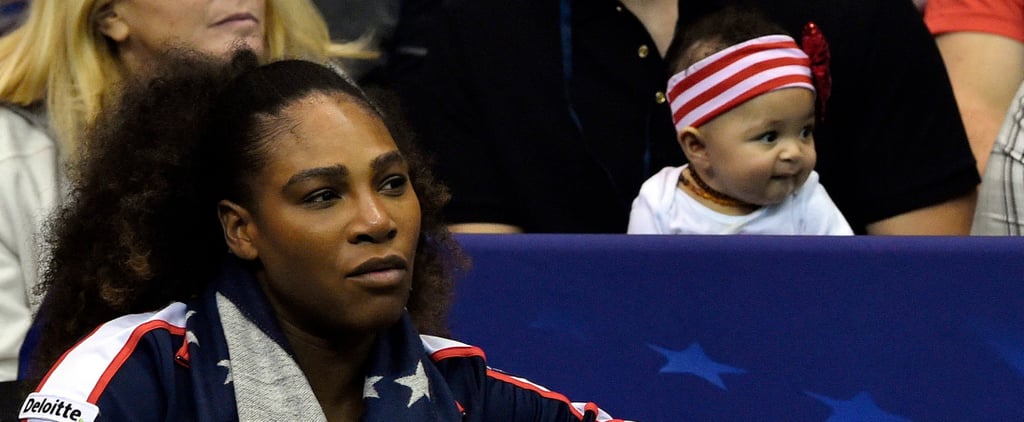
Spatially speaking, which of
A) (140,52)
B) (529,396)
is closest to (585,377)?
(529,396)

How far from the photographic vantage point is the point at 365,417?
2.22 m

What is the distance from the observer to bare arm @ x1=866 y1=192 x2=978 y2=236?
12.3 feet

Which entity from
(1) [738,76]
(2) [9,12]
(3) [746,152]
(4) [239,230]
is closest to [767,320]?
(3) [746,152]

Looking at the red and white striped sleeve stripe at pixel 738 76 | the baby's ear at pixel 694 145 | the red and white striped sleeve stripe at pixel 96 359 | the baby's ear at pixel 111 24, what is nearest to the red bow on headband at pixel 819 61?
the red and white striped sleeve stripe at pixel 738 76

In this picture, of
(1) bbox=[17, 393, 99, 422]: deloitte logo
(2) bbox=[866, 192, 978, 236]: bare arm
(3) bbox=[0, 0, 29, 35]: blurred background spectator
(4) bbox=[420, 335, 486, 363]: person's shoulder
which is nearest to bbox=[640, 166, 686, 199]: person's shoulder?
(2) bbox=[866, 192, 978, 236]: bare arm

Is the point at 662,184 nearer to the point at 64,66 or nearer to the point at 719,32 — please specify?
the point at 719,32

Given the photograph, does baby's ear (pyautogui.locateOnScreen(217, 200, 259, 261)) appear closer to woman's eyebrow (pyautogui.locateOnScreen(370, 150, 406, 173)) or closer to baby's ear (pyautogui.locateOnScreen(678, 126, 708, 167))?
woman's eyebrow (pyautogui.locateOnScreen(370, 150, 406, 173))

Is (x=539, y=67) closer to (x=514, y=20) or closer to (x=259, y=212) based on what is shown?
(x=514, y=20)

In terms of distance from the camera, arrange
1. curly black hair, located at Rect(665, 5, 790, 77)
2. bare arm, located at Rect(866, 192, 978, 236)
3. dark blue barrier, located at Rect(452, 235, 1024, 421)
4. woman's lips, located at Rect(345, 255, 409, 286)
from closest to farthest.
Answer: woman's lips, located at Rect(345, 255, 409, 286)
dark blue barrier, located at Rect(452, 235, 1024, 421)
curly black hair, located at Rect(665, 5, 790, 77)
bare arm, located at Rect(866, 192, 978, 236)

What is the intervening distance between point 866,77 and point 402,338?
1.83m

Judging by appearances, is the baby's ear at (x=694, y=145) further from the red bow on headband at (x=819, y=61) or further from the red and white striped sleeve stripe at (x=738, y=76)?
the red bow on headband at (x=819, y=61)

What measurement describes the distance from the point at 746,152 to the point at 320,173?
1529 millimetres

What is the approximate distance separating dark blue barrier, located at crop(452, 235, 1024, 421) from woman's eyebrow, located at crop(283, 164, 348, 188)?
0.98 metres

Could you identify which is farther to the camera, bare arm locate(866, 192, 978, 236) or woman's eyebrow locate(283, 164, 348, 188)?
bare arm locate(866, 192, 978, 236)
